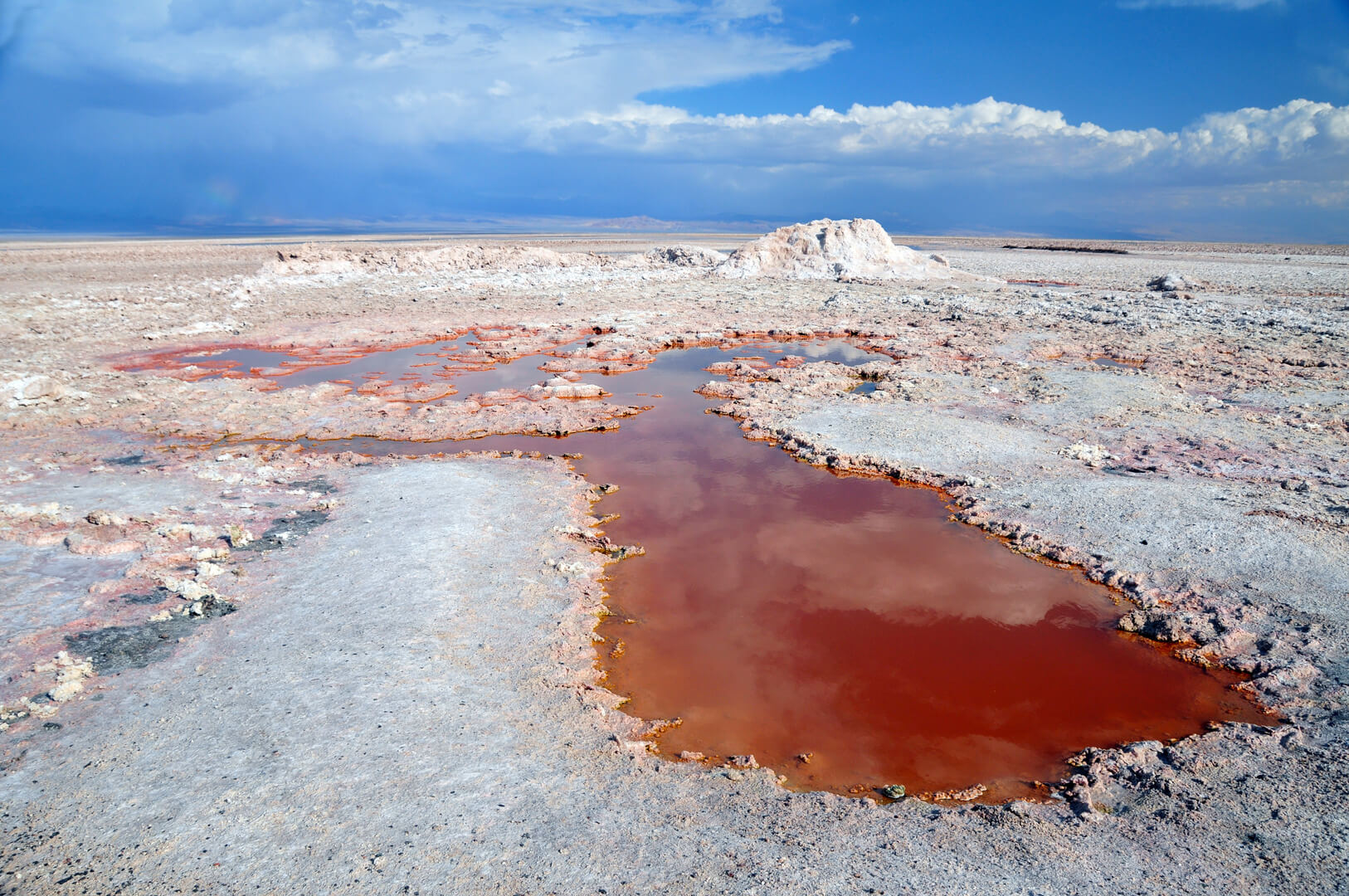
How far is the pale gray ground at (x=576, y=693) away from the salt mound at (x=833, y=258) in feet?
58.5

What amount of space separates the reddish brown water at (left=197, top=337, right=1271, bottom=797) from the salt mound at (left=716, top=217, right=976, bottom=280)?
884 inches

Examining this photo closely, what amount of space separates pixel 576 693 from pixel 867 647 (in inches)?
88.8

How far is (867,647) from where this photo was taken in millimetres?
5414

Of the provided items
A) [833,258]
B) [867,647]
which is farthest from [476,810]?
[833,258]

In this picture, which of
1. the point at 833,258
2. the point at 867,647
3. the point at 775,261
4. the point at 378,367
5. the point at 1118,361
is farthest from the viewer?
the point at 775,261

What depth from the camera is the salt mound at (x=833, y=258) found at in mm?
28953

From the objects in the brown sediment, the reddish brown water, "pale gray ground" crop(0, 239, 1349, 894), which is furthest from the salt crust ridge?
the reddish brown water

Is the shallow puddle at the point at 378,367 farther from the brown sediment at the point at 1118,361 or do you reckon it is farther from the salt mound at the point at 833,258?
the salt mound at the point at 833,258

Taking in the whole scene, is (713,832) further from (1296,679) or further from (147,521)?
(147,521)

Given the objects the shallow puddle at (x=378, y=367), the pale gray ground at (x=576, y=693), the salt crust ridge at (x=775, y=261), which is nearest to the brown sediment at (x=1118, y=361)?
the pale gray ground at (x=576, y=693)

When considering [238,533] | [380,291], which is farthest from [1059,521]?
[380,291]

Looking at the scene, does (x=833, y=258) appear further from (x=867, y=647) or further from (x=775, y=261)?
(x=867, y=647)

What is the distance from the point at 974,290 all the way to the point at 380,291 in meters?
20.6

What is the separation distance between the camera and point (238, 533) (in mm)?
6348
